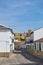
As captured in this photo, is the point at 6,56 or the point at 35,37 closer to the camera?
the point at 6,56

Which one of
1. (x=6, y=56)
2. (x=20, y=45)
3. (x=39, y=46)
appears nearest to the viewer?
(x=6, y=56)

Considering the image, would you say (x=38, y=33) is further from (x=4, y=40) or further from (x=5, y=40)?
(x=4, y=40)

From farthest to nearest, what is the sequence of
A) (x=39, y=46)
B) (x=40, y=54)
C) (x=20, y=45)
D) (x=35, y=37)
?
(x=20, y=45)
(x=35, y=37)
(x=39, y=46)
(x=40, y=54)

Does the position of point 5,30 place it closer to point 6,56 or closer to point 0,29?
point 0,29

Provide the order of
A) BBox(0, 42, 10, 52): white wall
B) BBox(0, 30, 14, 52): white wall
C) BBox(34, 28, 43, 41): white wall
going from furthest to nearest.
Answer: BBox(34, 28, 43, 41): white wall, BBox(0, 30, 14, 52): white wall, BBox(0, 42, 10, 52): white wall

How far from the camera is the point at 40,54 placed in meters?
45.4

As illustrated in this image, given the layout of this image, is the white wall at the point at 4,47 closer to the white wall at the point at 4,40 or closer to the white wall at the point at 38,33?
the white wall at the point at 4,40

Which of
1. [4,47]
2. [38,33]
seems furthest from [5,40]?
[38,33]

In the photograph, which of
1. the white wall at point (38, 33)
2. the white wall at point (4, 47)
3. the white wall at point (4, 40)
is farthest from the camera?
the white wall at point (38, 33)

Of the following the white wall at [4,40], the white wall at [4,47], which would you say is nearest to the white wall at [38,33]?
the white wall at [4,40]

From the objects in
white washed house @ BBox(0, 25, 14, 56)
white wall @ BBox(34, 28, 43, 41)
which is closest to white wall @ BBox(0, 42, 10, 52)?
white washed house @ BBox(0, 25, 14, 56)

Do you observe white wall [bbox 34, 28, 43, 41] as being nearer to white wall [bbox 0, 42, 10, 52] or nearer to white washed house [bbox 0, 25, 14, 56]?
white washed house [bbox 0, 25, 14, 56]

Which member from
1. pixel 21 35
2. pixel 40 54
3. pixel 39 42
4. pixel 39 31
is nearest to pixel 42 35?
pixel 39 31

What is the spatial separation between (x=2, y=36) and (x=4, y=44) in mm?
1594
